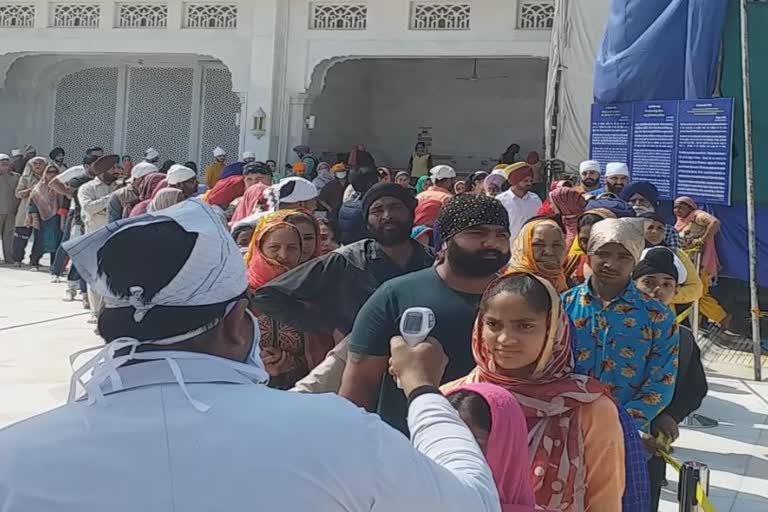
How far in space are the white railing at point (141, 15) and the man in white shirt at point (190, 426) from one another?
617 inches

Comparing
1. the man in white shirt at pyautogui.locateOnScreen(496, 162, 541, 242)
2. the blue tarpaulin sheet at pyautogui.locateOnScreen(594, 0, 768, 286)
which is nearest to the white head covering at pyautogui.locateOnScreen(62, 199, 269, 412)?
the man in white shirt at pyautogui.locateOnScreen(496, 162, 541, 242)

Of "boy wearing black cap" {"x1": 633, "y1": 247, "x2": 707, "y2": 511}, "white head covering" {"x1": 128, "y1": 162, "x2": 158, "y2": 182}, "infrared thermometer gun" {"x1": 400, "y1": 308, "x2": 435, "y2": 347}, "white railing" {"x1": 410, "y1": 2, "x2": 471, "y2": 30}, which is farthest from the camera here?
"white railing" {"x1": 410, "y1": 2, "x2": 471, "y2": 30}

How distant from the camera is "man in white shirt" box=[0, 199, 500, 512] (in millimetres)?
1223

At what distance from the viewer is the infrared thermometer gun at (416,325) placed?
1905 mm

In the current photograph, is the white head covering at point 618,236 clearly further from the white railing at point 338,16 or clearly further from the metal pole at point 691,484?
the white railing at point 338,16

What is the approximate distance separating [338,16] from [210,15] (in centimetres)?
230

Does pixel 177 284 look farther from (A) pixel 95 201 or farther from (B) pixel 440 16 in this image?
(B) pixel 440 16

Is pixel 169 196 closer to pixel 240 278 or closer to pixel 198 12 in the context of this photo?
pixel 240 278

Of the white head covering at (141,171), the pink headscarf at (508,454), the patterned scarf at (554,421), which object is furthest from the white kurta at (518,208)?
the pink headscarf at (508,454)

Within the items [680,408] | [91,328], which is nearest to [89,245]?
[680,408]

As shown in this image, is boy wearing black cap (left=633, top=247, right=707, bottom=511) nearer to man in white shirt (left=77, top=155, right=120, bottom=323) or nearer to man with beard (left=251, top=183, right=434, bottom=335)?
man with beard (left=251, top=183, right=434, bottom=335)

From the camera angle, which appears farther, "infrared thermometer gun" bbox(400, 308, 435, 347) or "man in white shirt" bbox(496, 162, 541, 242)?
"man in white shirt" bbox(496, 162, 541, 242)

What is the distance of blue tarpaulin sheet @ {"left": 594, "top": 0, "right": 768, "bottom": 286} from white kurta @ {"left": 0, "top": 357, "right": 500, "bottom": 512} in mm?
7775

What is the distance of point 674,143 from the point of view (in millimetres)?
8773
